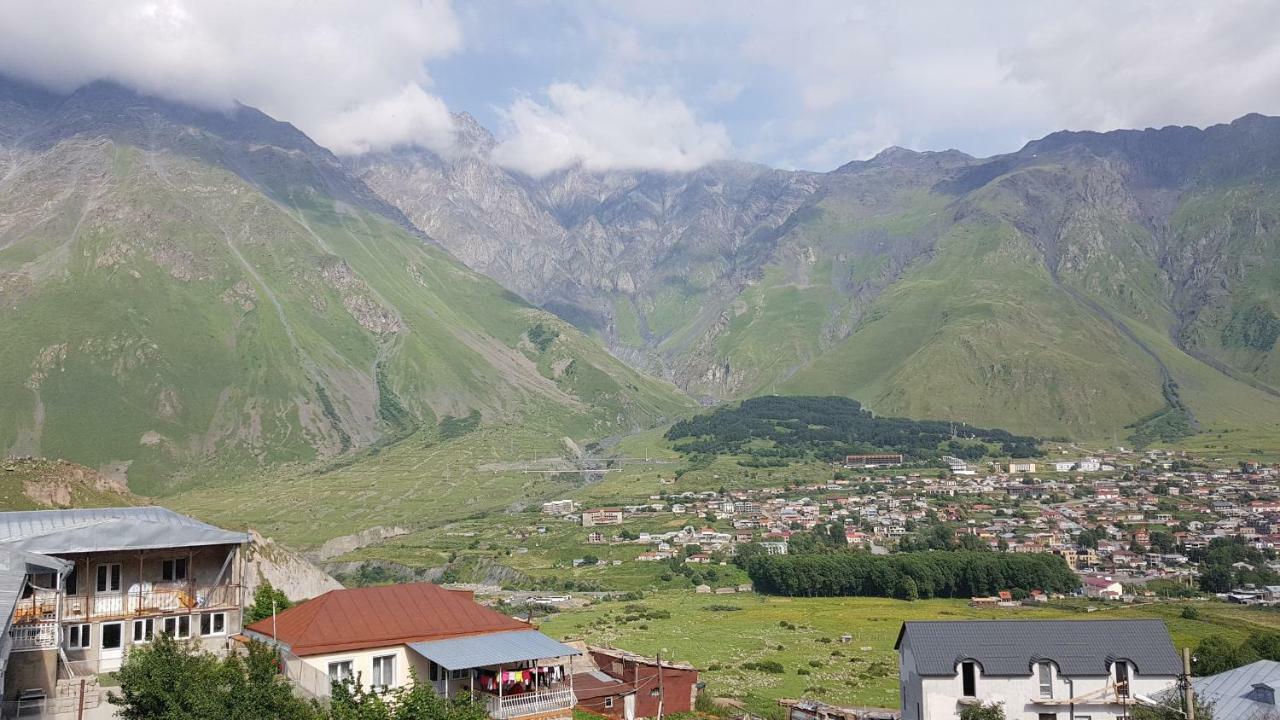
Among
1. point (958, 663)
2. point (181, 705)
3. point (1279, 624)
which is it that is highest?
point (181, 705)

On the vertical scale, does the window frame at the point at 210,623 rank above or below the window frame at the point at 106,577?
below

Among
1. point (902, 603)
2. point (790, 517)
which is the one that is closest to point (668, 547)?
point (790, 517)

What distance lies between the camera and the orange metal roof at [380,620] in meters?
32.6

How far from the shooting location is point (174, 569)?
37.6 metres

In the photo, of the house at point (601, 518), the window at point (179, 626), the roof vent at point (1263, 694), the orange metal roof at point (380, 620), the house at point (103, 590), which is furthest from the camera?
the house at point (601, 518)

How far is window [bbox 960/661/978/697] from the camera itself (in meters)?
45.2

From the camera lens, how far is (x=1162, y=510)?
19612 centimetres

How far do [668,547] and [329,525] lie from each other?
2697 inches

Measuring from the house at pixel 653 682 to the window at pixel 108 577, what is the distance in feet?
74.4

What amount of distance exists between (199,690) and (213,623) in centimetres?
1511

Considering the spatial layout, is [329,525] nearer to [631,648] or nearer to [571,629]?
[571,629]

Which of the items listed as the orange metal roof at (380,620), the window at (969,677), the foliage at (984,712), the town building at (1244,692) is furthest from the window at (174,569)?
the town building at (1244,692)

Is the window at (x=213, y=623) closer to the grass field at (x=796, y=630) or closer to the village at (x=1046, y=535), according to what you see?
the grass field at (x=796, y=630)

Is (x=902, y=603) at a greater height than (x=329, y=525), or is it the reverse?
(x=329, y=525)
